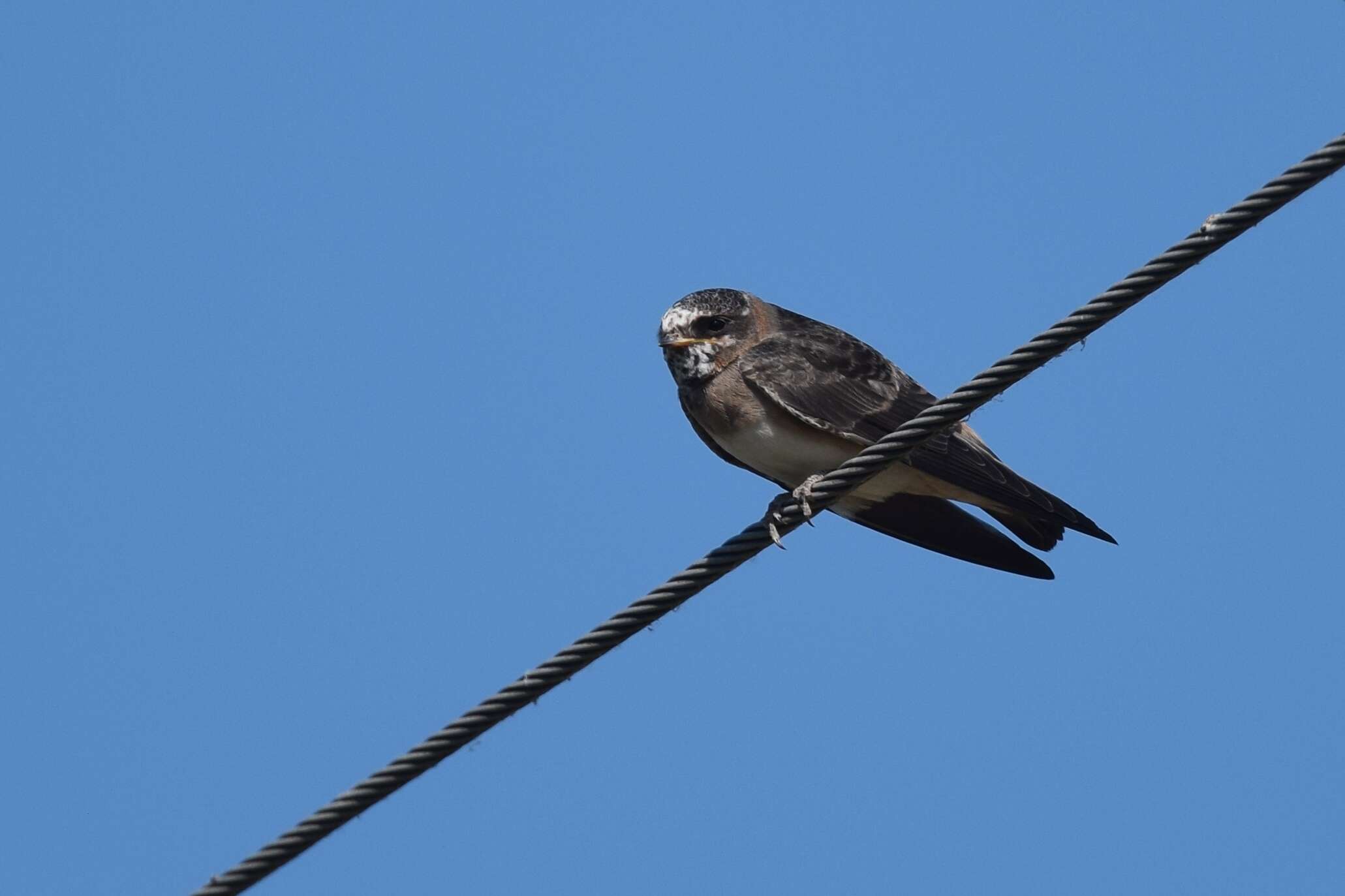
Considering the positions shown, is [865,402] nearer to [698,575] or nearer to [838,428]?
[838,428]

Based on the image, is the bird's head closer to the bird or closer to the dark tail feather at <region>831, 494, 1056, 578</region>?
the bird

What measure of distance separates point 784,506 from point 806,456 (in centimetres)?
132

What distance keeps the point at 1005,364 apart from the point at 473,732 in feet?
7.37

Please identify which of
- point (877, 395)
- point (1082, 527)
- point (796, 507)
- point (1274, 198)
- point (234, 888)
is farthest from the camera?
point (877, 395)

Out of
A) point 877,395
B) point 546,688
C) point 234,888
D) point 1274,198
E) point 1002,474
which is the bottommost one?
point 234,888

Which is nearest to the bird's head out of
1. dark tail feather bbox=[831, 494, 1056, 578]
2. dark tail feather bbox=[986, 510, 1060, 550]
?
dark tail feather bbox=[831, 494, 1056, 578]

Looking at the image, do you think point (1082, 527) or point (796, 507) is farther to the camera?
point (1082, 527)

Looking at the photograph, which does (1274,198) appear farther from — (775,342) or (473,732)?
(775,342)

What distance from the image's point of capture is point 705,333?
31.8ft

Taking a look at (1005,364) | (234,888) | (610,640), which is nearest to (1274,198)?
(1005,364)

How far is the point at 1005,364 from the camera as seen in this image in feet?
18.7

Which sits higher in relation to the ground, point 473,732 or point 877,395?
point 877,395

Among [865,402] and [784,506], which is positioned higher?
[865,402]

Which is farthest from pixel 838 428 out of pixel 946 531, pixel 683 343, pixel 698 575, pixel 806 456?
pixel 698 575
